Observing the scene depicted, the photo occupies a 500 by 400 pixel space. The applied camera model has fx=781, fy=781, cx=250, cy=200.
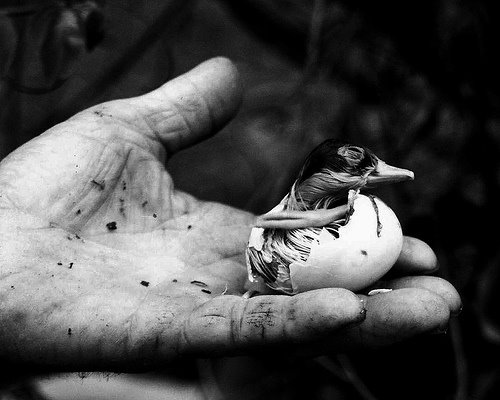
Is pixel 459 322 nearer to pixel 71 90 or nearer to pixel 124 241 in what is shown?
pixel 124 241

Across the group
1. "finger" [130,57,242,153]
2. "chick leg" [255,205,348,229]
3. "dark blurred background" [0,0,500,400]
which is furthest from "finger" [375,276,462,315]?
"finger" [130,57,242,153]

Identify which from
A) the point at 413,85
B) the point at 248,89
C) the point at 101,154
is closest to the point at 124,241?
the point at 101,154

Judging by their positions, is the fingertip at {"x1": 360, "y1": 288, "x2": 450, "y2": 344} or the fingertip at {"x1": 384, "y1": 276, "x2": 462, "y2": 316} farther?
the fingertip at {"x1": 384, "y1": 276, "x2": 462, "y2": 316}

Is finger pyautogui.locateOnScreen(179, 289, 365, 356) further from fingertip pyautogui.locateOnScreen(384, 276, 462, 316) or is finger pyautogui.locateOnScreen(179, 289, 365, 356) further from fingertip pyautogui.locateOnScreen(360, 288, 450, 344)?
fingertip pyautogui.locateOnScreen(384, 276, 462, 316)

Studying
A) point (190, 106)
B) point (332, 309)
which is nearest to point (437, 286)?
point (332, 309)

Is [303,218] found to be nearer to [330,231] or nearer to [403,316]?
[330,231]

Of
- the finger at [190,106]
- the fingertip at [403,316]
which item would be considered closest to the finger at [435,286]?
the fingertip at [403,316]

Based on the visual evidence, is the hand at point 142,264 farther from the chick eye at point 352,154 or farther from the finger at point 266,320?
the chick eye at point 352,154
